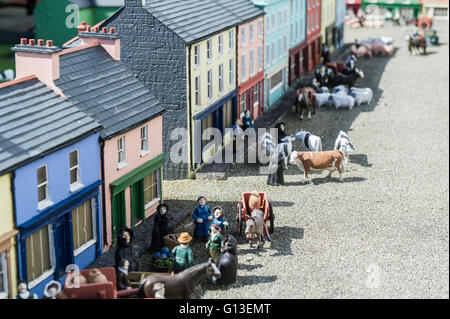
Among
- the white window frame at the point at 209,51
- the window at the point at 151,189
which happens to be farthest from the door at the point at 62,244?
the white window frame at the point at 209,51

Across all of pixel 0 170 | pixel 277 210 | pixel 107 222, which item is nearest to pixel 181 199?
pixel 277 210

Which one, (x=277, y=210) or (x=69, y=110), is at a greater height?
(x=69, y=110)

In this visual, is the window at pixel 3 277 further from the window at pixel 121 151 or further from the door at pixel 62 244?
the window at pixel 121 151

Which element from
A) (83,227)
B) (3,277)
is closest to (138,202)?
(83,227)

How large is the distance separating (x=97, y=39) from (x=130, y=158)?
4508 millimetres

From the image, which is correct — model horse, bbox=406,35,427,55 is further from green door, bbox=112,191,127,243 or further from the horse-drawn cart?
green door, bbox=112,191,127,243

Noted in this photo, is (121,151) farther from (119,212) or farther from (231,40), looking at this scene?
(231,40)

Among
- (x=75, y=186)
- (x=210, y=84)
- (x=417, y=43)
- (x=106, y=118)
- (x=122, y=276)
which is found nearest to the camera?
(x=122, y=276)

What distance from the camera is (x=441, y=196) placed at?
909 inches

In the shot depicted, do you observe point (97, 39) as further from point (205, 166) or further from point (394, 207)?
point (394, 207)

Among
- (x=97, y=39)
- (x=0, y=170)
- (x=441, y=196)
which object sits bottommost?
(x=441, y=196)

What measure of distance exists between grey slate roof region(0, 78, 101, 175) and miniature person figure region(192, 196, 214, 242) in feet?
12.9

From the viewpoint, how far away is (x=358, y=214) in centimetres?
2097

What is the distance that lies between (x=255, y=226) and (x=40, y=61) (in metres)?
7.57
